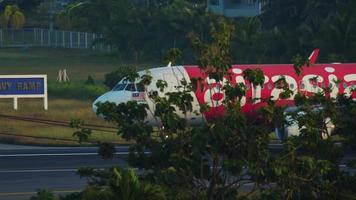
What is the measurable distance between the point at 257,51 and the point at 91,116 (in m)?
33.0

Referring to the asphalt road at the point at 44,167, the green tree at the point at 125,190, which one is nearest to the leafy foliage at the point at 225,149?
the green tree at the point at 125,190

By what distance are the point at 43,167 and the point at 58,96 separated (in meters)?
26.5

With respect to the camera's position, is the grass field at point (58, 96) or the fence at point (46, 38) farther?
the fence at point (46, 38)

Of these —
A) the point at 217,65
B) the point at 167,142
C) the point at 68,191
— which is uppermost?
the point at 217,65

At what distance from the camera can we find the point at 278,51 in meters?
78.9

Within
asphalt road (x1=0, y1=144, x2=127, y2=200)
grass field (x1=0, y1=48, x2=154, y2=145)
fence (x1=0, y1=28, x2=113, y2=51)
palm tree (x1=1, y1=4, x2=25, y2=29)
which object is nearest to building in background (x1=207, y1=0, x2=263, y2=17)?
fence (x1=0, y1=28, x2=113, y2=51)

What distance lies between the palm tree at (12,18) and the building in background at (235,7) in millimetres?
28092

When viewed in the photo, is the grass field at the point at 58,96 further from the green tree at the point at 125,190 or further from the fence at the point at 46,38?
the green tree at the point at 125,190

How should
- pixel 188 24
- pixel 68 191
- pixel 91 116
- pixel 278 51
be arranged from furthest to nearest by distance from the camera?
pixel 188 24, pixel 278 51, pixel 91 116, pixel 68 191

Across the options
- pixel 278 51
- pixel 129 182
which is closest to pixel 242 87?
pixel 129 182

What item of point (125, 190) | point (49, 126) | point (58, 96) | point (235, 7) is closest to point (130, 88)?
point (49, 126)

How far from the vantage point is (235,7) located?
145m

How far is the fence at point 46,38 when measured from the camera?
132 m

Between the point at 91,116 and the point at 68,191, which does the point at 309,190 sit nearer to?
the point at 68,191
